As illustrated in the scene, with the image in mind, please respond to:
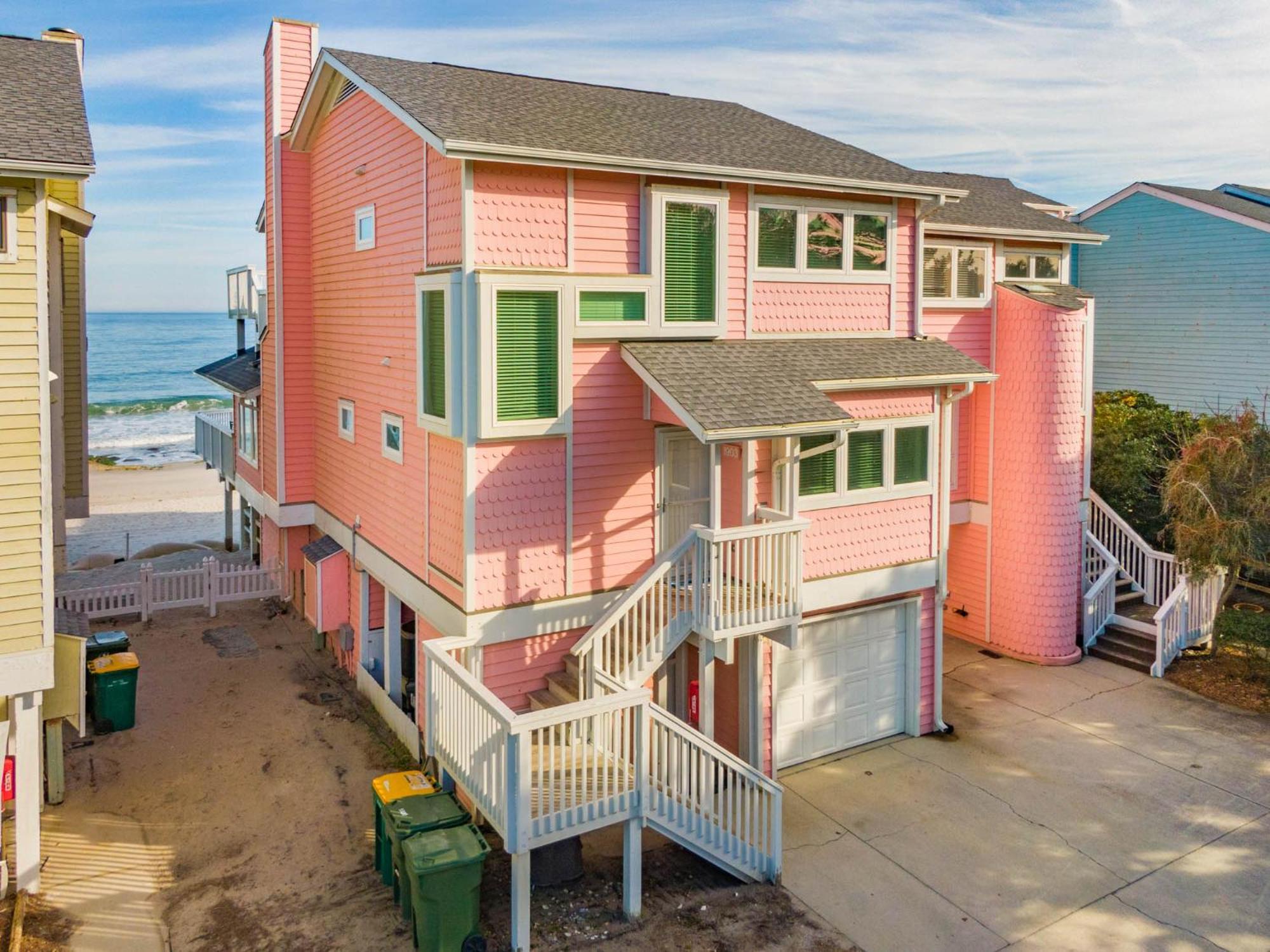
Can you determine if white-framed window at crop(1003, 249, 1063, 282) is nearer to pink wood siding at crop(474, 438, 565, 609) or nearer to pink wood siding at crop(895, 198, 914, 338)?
pink wood siding at crop(895, 198, 914, 338)

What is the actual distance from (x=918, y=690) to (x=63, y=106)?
12.7 m

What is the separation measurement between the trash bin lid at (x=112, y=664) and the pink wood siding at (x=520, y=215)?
771 cm

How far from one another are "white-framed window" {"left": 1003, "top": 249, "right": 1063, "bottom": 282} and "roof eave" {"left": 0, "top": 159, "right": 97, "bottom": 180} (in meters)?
14.4

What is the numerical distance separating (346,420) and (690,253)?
6625 millimetres

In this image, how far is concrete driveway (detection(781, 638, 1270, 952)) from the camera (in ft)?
31.2

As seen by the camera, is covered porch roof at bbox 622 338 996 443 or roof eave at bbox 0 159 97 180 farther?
covered porch roof at bbox 622 338 996 443

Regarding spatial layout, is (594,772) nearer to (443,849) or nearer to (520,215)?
(443,849)

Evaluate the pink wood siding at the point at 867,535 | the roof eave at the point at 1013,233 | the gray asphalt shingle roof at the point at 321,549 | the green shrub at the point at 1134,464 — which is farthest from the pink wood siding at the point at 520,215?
the green shrub at the point at 1134,464

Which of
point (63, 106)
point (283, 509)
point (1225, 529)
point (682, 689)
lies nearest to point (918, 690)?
point (682, 689)

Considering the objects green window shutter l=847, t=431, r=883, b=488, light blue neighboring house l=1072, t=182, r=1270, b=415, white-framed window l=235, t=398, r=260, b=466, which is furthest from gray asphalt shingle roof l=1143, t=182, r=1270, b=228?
white-framed window l=235, t=398, r=260, b=466

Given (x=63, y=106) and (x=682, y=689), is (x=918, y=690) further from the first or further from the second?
(x=63, y=106)

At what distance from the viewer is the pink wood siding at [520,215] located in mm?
10789

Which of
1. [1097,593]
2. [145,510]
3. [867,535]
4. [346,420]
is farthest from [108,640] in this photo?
[145,510]

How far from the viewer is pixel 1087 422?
17.7m
